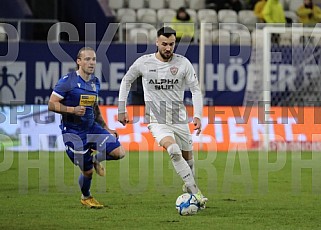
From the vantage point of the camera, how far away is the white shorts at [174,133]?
40.1 ft

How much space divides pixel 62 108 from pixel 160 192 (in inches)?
112

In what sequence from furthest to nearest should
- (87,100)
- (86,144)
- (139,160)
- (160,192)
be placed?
(139,160), (160,192), (87,100), (86,144)

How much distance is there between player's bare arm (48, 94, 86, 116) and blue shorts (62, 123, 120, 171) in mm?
398

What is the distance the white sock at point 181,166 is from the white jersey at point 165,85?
0.69 m

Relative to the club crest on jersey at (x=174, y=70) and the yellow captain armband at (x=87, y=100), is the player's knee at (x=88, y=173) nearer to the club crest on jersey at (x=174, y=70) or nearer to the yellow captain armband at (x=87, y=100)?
→ the yellow captain armband at (x=87, y=100)

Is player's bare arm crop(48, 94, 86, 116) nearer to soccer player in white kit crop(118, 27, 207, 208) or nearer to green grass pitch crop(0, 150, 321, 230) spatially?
soccer player in white kit crop(118, 27, 207, 208)

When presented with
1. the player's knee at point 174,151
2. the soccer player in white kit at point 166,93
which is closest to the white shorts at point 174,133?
the soccer player in white kit at point 166,93

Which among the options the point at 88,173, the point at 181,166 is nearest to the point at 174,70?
the point at 181,166

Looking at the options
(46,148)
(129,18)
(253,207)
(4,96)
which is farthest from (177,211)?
(129,18)

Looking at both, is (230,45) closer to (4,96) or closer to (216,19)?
(216,19)

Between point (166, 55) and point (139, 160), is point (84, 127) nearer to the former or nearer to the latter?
point (166, 55)

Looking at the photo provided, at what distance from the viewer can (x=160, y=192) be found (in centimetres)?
1466

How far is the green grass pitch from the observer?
36.3ft

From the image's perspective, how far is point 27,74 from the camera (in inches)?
950
